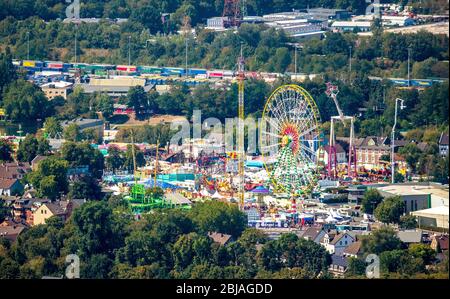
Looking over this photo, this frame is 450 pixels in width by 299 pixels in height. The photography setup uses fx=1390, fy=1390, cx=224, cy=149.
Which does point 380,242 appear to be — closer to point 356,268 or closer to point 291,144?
point 356,268

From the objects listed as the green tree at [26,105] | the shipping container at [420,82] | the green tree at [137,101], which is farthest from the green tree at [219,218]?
the green tree at [137,101]

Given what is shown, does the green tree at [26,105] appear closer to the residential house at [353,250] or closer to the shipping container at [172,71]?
the shipping container at [172,71]

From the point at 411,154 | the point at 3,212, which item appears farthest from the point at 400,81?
the point at 3,212

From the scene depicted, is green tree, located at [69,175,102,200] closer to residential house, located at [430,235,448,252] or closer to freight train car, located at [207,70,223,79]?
residential house, located at [430,235,448,252]

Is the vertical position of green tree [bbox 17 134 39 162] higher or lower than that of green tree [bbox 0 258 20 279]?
higher

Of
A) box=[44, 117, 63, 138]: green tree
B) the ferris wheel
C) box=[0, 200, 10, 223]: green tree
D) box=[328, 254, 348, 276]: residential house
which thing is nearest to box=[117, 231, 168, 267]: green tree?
box=[328, 254, 348, 276]: residential house

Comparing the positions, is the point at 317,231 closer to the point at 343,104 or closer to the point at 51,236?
the point at 51,236
